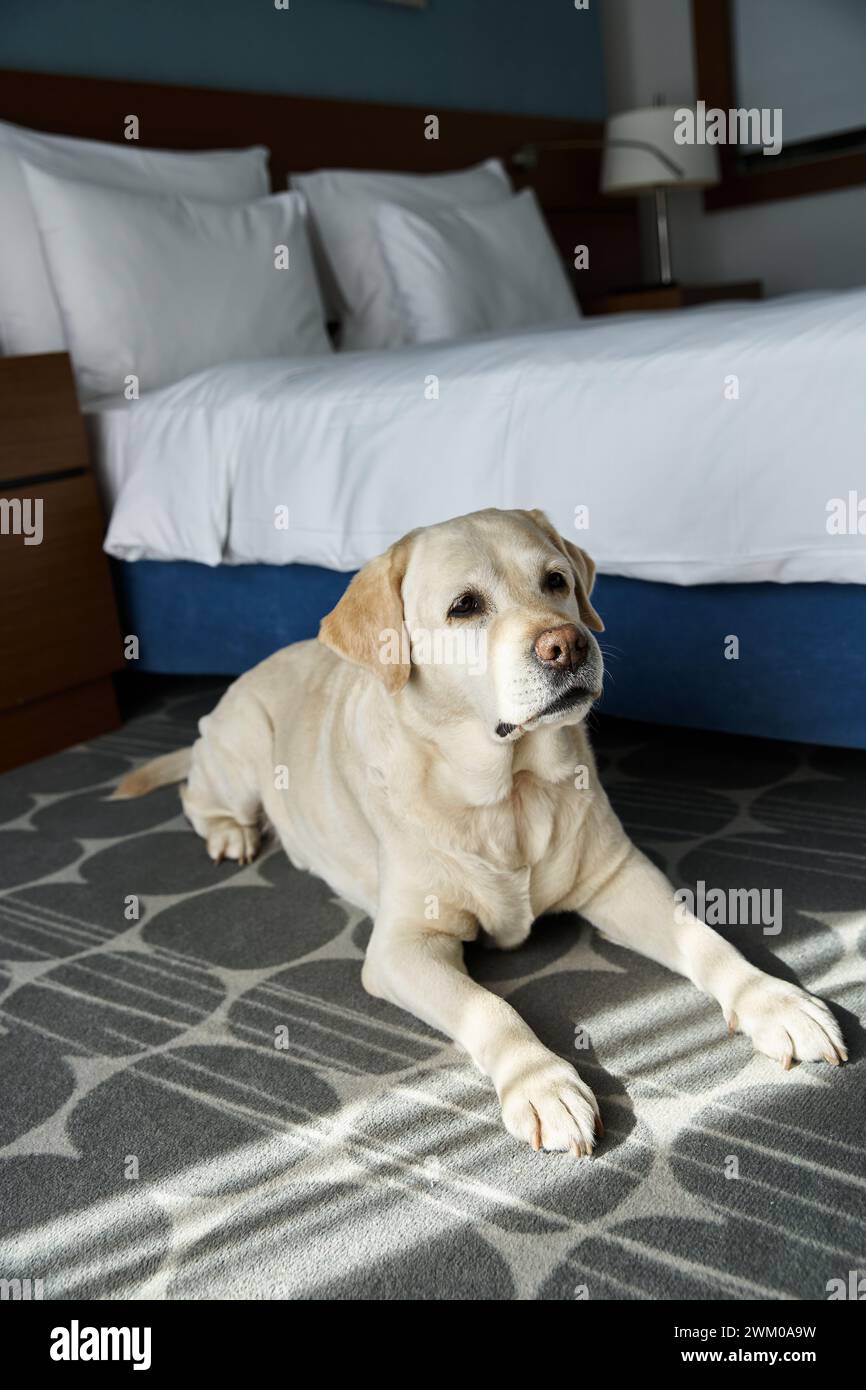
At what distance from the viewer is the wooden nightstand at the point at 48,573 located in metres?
2.82

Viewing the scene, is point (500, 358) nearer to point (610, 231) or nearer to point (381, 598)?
point (381, 598)

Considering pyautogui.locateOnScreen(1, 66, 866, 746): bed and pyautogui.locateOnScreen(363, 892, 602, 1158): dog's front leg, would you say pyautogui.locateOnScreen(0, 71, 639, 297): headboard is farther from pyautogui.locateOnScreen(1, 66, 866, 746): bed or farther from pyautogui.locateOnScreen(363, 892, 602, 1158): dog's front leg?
pyautogui.locateOnScreen(363, 892, 602, 1158): dog's front leg

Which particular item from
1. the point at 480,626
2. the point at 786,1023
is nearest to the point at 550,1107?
the point at 786,1023

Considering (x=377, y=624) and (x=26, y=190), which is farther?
(x=26, y=190)

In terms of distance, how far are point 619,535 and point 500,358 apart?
52cm

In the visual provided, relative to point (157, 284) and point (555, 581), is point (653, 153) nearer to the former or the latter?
point (157, 284)

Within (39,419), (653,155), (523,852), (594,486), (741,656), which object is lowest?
(523,852)

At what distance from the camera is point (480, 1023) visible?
1462 mm

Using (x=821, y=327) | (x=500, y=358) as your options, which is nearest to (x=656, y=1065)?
(x=821, y=327)

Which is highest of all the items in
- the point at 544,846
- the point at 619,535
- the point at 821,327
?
the point at 821,327

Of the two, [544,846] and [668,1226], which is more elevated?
[544,846]

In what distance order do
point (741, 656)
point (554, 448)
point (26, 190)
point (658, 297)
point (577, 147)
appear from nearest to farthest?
point (741, 656) < point (554, 448) < point (26, 190) < point (658, 297) < point (577, 147)

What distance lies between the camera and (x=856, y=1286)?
1083mm

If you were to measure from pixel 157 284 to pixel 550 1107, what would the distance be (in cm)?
274
